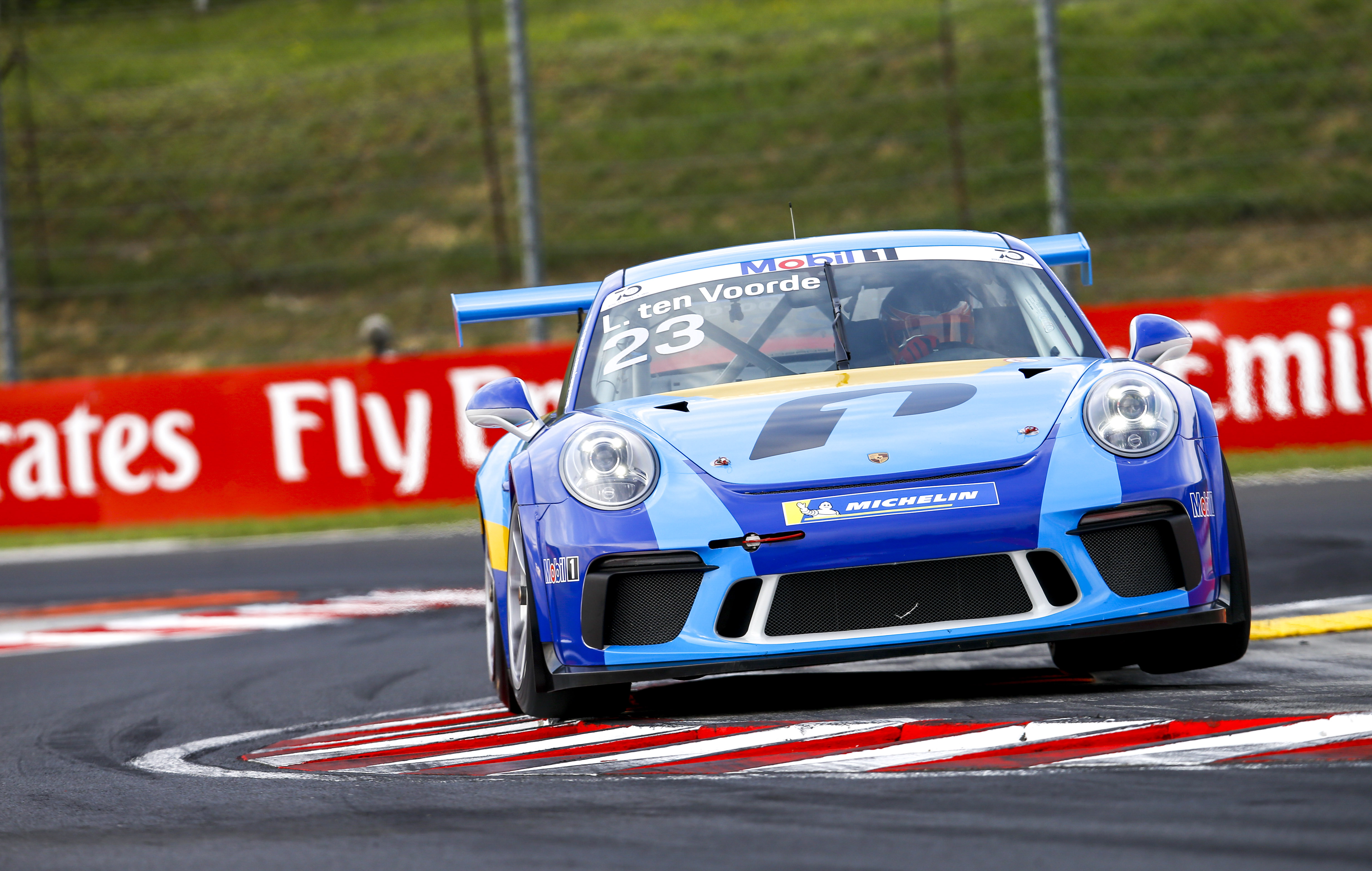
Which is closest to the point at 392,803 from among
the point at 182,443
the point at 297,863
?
the point at 297,863

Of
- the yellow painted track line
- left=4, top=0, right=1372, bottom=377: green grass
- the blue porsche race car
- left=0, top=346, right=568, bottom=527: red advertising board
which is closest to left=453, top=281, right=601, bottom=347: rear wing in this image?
the blue porsche race car

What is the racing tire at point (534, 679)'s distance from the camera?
4.69 m

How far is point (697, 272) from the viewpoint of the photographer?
570 cm

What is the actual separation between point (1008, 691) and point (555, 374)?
909 cm

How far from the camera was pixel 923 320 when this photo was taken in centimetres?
534

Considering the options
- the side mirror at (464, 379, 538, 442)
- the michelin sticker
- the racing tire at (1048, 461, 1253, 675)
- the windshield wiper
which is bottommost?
the racing tire at (1048, 461, 1253, 675)

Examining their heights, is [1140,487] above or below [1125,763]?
above

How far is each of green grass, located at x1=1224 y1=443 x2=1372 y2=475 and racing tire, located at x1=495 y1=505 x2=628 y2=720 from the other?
843 cm

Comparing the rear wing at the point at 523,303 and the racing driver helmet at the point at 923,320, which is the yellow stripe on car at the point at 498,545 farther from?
the racing driver helmet at the point at 923,320

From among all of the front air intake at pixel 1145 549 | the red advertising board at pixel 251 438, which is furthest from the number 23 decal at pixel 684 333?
the red advertising board at pixel 251 438

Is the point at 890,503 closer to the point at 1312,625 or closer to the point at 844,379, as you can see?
the point at 844,379

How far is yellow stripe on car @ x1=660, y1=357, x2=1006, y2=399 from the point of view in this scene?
191 inches

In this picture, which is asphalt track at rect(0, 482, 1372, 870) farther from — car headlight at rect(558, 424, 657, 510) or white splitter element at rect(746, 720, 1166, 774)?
car headlight at rect(558, 424, 657, 510)

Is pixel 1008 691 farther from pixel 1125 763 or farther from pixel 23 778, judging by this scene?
pixel 23 778
